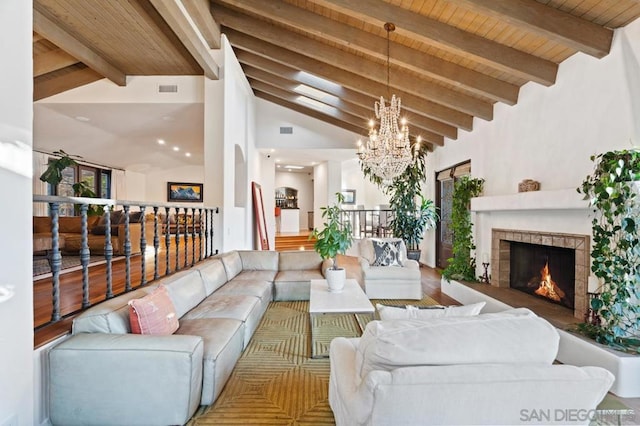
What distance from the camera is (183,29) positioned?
3695 millimetres

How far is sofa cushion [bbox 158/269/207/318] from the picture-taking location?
2575 millimetres

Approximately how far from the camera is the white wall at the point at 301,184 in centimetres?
1281

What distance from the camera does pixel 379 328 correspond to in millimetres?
1245

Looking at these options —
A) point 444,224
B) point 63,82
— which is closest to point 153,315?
point 63,82

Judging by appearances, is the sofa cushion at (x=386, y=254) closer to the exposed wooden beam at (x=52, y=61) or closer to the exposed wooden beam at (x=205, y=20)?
the exposed wooden beam at (x=205, y=20)

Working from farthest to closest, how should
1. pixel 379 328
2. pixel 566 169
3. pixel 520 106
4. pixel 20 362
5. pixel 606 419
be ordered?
pixel 520 106
pixel 566 169
pixel 606 419
pixel 20 362
pixel 379 328

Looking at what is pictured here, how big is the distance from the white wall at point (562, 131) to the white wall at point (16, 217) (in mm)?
4184

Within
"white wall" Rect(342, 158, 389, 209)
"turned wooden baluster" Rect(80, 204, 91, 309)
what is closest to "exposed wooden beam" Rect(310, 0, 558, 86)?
"turned wooden baluster" Rect(80, 204, 91, 309)

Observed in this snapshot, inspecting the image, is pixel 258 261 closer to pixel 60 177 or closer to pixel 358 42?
pixel 358 42

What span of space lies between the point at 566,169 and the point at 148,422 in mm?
4135

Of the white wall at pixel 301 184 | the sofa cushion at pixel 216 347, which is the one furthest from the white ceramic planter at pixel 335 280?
the white wall at pixel 301 184

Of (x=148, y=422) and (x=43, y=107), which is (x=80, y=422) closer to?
(x=148, y=422)

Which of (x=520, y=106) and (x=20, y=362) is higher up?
(x=520, y=106)


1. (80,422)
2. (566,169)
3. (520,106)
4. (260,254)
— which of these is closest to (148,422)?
(80,422)
